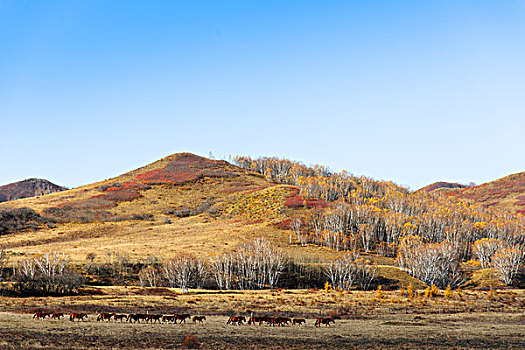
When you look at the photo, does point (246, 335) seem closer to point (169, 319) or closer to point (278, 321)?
point (278, 321)

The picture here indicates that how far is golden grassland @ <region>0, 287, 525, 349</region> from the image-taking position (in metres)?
33.8

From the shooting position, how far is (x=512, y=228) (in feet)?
430

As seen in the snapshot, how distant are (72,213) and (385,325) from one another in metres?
136

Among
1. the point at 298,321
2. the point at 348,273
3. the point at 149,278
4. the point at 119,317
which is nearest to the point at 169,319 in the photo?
the point at 119,317

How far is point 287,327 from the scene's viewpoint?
43844 millimetres

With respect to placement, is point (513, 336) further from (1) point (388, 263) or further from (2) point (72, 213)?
(2) point (72, 213)

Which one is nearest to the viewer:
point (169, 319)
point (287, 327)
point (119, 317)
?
point (287, 327)

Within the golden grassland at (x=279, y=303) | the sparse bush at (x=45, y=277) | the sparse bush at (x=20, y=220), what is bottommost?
the golden grassland at (x=279, y=303)

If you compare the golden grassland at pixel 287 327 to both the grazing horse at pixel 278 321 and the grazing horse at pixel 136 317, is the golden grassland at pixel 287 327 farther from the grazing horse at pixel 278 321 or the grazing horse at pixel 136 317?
the grazing horse at pixel 136 317

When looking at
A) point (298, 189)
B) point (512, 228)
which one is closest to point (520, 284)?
point (512, 228)

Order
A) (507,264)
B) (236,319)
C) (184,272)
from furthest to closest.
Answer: (507,264) → (184,272) → (236,319)

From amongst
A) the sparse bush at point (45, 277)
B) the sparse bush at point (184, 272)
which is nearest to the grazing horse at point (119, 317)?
the sparse bush at point (45, 277)

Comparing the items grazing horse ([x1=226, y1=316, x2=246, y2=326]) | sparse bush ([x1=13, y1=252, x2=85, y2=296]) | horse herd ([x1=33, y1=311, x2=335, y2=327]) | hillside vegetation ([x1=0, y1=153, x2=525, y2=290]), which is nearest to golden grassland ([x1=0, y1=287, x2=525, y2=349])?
horse herd ([x1=33, y1=311, x2=335, y2=327])

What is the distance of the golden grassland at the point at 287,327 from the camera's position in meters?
33.8
